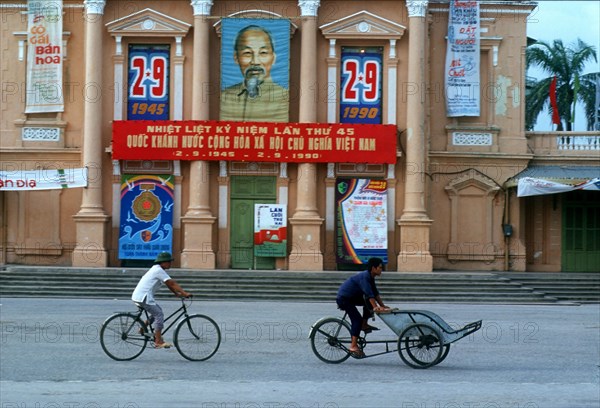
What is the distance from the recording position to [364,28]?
32.9 metres

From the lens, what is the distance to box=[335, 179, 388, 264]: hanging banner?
32750 millimetres

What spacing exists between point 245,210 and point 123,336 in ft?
58.6

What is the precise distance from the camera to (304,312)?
80.4 ft

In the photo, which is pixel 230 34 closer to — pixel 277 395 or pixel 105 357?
pixel 105 357

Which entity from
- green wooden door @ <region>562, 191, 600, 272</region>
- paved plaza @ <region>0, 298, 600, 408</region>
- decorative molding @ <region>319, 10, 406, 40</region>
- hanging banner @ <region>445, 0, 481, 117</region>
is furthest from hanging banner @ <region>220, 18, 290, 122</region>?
paved plaza @ <region>0, 298, 600, 408</region>

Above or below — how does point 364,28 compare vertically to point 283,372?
above

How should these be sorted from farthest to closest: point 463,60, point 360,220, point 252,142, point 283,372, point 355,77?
point 463,60 → point 355,77 → point 360,220 → point 252,142 → point 283,372

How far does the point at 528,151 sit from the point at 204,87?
11549 millimetres

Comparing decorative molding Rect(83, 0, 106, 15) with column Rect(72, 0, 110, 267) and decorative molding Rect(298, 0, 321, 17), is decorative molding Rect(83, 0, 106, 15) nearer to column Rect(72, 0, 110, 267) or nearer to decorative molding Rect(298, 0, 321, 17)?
column Rect(72, 0, 110, 267)

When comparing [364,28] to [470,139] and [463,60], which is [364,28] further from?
[470,139]

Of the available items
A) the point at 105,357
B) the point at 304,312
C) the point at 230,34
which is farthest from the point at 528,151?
the point at 105,357

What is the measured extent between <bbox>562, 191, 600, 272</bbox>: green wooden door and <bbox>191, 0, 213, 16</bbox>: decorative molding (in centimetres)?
1400

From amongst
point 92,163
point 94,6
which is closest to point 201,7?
point 94,6

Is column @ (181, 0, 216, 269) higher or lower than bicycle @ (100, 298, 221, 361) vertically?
higher
